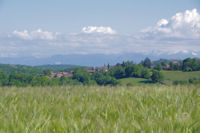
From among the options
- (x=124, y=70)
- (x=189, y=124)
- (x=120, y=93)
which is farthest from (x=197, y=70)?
(x=189, y=124)

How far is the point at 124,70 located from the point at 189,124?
28472 millimetres

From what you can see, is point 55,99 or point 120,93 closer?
point 55,99

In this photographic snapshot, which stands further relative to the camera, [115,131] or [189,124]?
[189,124]

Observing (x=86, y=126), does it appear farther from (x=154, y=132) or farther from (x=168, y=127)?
(x=168, y=127)

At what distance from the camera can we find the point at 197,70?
37312 mm

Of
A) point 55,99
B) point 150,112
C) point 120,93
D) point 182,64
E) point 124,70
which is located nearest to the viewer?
point 150,112

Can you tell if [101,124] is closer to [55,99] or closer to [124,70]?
[55,99]

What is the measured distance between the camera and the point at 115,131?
2336mm

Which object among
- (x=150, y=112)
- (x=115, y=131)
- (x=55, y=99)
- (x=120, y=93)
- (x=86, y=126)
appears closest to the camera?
(x=115, y=131)

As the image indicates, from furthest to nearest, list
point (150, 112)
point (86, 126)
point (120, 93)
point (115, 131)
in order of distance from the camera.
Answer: point (120, 93)
point (150, 112)
point (86, 126)
point (115, 131)

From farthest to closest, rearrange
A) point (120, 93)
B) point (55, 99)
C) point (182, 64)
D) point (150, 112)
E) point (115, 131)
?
1. point (182, 64)
2. point (120, 93)
3. point (55, 99)
4. point (150, 112)
5. point (115, 131)

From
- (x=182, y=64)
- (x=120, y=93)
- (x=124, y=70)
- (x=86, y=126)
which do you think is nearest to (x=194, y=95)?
(x=120, y=93)

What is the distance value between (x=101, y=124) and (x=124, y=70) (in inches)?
1126

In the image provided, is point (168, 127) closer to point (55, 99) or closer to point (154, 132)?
point (154, 132)
